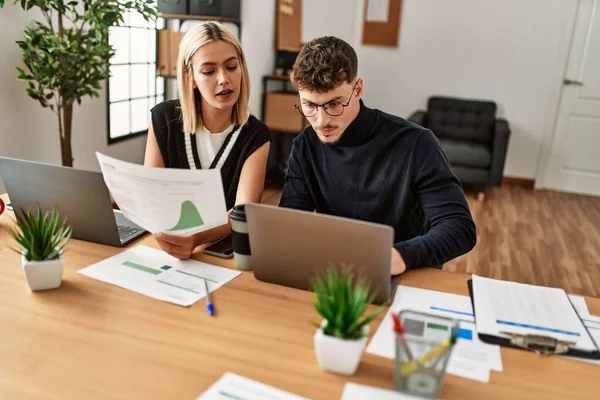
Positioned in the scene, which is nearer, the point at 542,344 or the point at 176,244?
the point at 542,344

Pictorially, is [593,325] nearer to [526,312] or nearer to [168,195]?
[526,312]

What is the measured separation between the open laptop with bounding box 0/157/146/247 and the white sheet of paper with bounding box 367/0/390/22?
464cm

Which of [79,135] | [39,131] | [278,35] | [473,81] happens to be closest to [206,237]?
[39,131]

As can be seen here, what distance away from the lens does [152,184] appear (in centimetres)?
124

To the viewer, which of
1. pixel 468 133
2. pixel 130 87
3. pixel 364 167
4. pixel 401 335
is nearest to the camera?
pixel 401 335

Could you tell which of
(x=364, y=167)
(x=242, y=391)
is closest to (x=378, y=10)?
(x=364, y=167)

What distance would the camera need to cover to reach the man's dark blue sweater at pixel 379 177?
152cm

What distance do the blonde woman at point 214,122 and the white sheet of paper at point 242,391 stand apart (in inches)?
31.2

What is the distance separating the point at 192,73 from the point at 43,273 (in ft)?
2.67

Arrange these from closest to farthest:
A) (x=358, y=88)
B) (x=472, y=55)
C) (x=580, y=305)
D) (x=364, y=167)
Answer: (x=580, y=305)
(x=358, y=88)
(x=364, y=167)
(x=472, y=55)

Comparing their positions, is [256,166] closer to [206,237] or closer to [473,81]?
[206,237]

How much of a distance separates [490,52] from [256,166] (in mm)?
4332

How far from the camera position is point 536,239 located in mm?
3953

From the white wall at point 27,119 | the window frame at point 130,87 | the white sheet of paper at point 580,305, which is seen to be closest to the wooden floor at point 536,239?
the window frame at point 130,87
